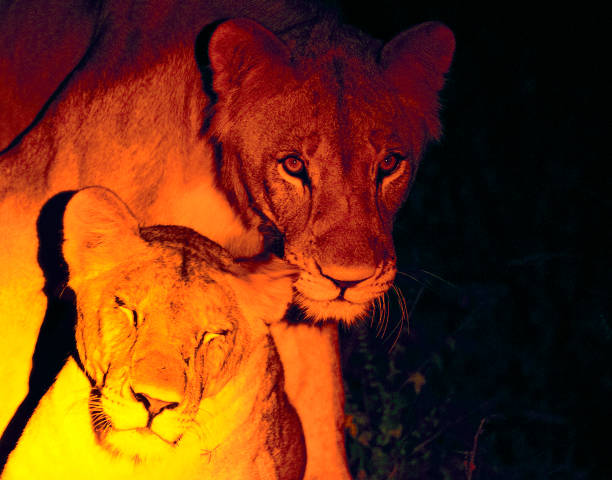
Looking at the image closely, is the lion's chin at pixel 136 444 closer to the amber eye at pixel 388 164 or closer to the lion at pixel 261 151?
the lion at pixel 261 151

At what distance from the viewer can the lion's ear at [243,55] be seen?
4.67 ft

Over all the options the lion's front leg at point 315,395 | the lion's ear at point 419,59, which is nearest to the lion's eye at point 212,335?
the lion's front leg at point 315,395

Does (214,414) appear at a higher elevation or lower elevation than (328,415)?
higher

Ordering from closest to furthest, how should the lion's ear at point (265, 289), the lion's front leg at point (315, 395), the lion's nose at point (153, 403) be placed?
the lion's nose at point (153, 403), the lion's ear at point (265, 289), the lion's front leg at point (315, 395)

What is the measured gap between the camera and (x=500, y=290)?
2340mm

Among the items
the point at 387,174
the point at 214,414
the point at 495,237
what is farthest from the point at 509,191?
the point at 214,414

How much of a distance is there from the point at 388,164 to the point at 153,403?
0.70m

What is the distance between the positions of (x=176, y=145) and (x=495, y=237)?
45.8 inches

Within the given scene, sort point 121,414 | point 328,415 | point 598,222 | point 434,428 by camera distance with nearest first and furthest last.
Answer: point 121,414, point 328,415, point 598,222, point 434,428

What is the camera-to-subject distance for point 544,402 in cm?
230

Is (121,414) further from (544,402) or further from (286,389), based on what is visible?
(544,402)

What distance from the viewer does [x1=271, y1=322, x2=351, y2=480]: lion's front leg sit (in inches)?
64.2

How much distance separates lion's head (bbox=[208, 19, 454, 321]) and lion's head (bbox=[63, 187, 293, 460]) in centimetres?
15

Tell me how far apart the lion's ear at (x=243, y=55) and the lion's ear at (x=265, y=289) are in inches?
16.2
